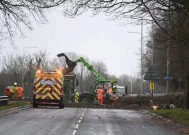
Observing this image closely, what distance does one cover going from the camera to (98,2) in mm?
23594

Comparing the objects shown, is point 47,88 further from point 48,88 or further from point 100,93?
point 100,93

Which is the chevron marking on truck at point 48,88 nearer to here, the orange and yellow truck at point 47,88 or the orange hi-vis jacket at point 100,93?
the orange and yellow truck at point 47,88

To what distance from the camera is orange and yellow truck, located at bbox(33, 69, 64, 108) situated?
36125mm

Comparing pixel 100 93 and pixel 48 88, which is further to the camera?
pixel 100 93

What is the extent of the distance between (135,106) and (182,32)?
1983cm

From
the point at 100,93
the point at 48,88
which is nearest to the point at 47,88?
the point at 48,88

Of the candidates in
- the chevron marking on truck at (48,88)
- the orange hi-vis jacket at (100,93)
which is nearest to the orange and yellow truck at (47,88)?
the chevron marking on truck at (48,88)

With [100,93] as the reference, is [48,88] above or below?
above

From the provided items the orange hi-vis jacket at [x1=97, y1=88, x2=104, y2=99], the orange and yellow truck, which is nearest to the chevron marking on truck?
the orange and yellow truck

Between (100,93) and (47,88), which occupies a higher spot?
(47,88)

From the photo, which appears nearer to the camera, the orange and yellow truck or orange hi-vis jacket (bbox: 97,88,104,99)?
the orange and yellow truck

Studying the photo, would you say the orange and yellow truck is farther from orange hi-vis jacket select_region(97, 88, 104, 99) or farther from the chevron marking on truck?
orange hi-vis jacket select_region(97, 88, 104, 99)

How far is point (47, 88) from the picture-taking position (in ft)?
119

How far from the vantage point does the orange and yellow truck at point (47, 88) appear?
119ft
